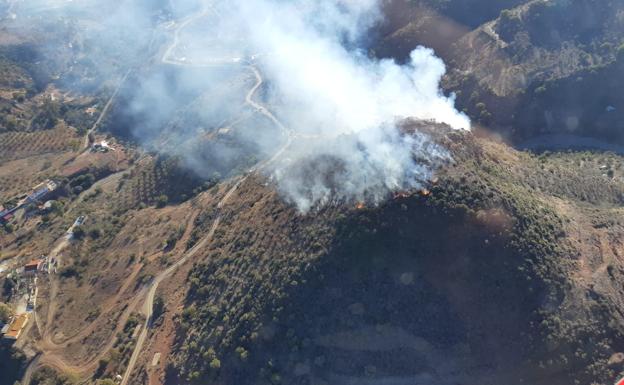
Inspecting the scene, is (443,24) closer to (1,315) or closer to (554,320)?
(554,320)

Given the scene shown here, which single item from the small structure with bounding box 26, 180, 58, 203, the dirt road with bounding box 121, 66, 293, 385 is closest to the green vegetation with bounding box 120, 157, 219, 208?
the dirt road with bounding box 121, 66, 293, 385

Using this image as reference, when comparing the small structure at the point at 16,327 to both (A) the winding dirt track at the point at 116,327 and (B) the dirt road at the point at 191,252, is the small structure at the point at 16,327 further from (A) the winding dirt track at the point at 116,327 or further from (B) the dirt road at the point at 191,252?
(B) the dirt road at the point at 191,252

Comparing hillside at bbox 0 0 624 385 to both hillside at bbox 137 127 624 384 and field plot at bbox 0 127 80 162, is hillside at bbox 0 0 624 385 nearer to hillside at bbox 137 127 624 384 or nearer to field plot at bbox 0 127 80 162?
hillside at bbox 137 127 624 384

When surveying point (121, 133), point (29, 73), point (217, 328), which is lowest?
point (217, 328)

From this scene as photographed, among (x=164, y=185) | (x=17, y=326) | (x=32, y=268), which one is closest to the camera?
(x=17, y=326)

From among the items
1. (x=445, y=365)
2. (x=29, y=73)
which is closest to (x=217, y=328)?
(x=445, y=365)

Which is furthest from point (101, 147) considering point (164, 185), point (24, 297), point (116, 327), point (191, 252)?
point (116, 327)

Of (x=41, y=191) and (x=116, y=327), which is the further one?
(x=41, y=191)

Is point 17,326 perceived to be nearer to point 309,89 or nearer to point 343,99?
point 343,99

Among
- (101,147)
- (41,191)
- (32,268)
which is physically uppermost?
(101,147)
